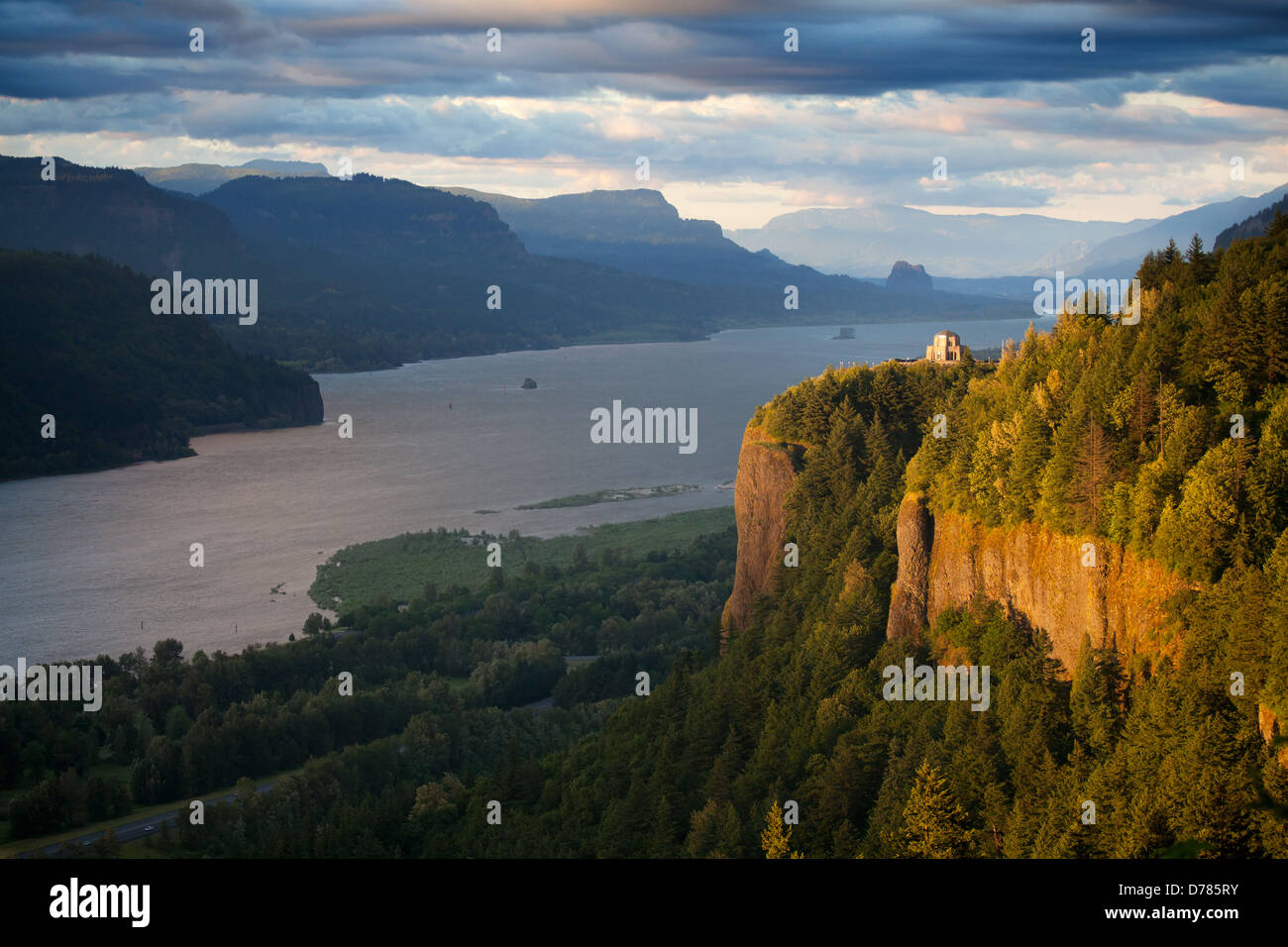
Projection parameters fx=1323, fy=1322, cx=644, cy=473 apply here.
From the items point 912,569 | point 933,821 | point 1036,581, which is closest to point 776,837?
point 933,821

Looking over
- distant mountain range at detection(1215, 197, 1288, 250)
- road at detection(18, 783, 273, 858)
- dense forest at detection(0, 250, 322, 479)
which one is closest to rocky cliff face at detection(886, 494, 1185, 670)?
road at detection(18, 783, 273, 858)

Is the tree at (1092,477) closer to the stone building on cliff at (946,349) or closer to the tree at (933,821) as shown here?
the tree at (933,821)

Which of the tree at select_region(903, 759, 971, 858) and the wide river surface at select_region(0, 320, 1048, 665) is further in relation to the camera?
the wide river surface at select_region(0, 320, 1048, 665)

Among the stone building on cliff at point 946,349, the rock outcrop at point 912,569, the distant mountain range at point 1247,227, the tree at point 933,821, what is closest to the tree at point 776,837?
the tree at point 933,821

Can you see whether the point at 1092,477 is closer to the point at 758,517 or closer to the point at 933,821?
the point at 933,821

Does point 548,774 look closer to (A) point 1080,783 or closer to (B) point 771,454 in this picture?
(B) point 771,454

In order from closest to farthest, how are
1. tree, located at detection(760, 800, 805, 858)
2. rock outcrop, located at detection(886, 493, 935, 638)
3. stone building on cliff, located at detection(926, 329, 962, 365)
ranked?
tree, located at detection(760, 800, 805, 858), rock outcrop, located at detection(886, 493, 935, 638), stone building on cliff, located at detection(926, 329, 962, 365)

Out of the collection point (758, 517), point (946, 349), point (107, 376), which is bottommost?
point (758, 517)

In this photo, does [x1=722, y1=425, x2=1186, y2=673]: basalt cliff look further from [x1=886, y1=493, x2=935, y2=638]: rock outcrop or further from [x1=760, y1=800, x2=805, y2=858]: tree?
[x1=760, y1=800, x2=805, y2=858]: tree
